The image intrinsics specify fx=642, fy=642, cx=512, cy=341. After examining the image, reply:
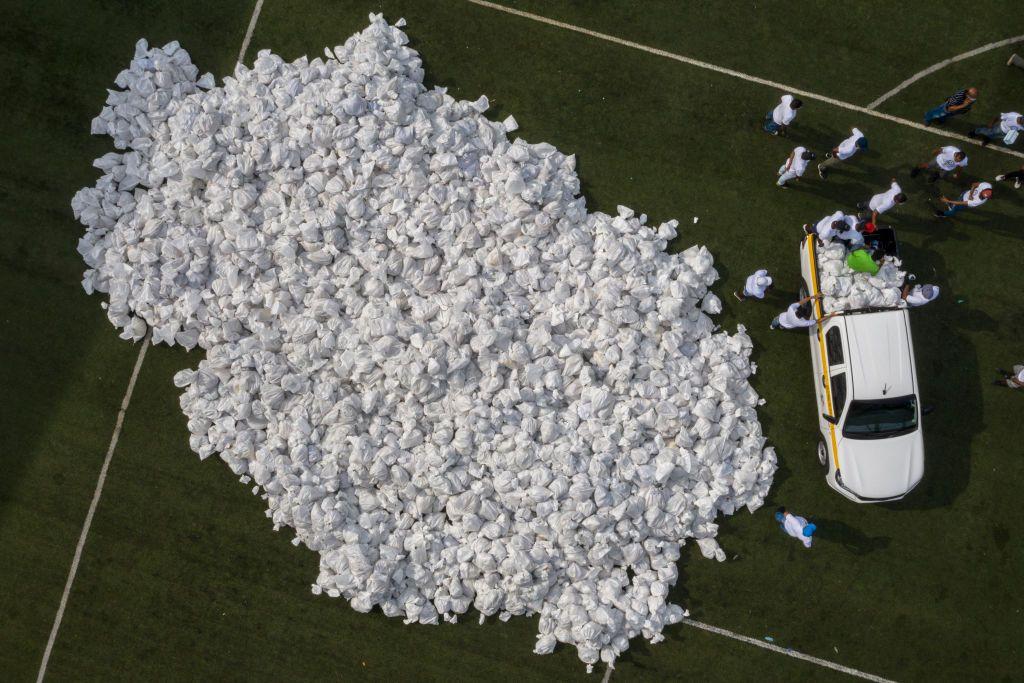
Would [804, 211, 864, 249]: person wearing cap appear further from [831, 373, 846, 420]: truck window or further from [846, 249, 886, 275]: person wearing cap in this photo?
[831, 373, 846, 420]: truck window

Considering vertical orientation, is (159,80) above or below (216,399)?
above

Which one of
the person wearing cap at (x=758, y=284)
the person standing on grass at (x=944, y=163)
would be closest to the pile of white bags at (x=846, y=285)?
the person wearing cap at (x=758, y=284)

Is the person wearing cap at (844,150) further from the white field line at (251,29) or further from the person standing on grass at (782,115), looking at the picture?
the white field line at (251,29)

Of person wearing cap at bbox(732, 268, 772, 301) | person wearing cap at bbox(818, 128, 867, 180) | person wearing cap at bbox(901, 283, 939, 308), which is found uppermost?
person wearing cap at bbox(818, 128, 867, 180)

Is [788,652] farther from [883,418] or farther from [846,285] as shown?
[846,285]

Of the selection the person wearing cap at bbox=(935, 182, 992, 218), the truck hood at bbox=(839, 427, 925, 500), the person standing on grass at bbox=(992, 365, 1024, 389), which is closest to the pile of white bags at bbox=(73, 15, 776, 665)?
the truck hood at bbox=(839, 427, 925, 500)

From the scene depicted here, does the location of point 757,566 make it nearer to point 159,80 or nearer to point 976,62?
point 976,62

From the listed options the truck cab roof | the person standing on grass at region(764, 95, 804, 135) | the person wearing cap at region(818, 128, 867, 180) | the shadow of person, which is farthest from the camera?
the shadow of person

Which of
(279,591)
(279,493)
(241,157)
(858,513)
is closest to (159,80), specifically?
(241,157)
